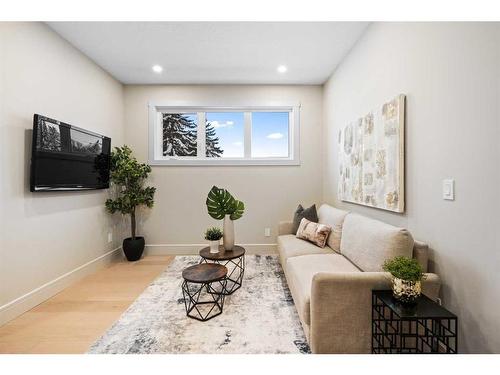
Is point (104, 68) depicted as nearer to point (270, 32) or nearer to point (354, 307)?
point (270, 32)

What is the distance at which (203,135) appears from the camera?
4.16 meters

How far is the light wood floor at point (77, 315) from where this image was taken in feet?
5.96

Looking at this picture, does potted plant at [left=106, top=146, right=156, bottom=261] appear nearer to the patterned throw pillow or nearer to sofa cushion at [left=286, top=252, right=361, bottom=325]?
the patterned throw pillow

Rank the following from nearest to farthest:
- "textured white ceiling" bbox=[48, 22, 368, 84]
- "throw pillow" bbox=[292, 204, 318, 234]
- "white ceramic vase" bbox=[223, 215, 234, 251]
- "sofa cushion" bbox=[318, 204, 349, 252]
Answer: "textured white ceiling" bbox=[48, 22, 368, 84] < "sofa cushion" bbox=[318, 204, 349, 252] < "white ceramic vase" bbox=[223, 215, 234, 251] < "throw pillow" bbox=[292, 204, 318, 234]

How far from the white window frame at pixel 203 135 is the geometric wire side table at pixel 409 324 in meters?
2.86

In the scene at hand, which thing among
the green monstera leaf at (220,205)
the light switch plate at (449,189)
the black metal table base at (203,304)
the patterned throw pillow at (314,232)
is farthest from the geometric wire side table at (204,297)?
the light switch plate at (449,189)

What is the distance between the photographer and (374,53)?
2.43m

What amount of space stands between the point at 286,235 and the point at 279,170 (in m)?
1.18

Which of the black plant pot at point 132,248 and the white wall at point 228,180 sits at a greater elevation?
the white wall at point 228,180

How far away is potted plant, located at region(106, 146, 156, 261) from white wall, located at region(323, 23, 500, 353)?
Result: 3333 mm

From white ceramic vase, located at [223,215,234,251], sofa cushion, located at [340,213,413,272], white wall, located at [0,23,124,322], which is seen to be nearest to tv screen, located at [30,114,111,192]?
white wall, located at [0,23,124,322]

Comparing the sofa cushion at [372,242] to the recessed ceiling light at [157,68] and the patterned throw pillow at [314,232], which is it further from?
the recessed ceiling light at [157,68]

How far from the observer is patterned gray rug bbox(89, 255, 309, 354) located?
5.74 feet
